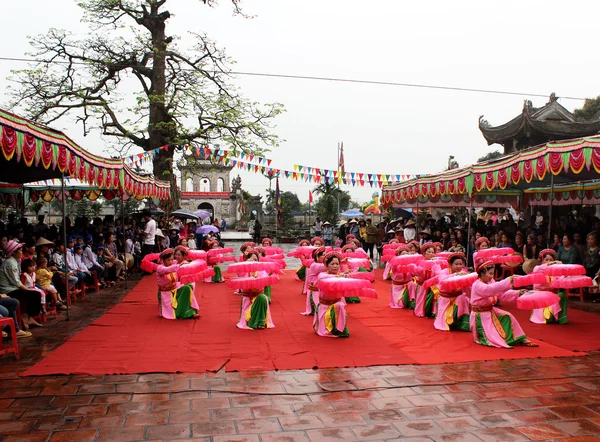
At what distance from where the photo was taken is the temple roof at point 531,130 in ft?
58.0

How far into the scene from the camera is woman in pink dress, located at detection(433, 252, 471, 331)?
Answer: 6516 millimetres

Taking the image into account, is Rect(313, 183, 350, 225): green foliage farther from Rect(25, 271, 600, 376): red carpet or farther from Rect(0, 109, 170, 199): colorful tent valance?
Rect(25, 271, 600, 376): red carpet

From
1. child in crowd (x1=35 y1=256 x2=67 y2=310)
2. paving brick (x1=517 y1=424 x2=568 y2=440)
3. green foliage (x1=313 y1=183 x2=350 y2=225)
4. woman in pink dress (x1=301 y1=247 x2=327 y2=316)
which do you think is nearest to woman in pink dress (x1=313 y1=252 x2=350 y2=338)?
A: woman in pink dress (x1=301 y1=247 x2=327 y2=316)

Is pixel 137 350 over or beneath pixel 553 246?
beneath

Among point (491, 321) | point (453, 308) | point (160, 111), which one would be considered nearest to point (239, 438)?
point (491, 321)

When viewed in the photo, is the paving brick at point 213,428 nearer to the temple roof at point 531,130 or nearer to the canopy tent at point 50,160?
the canopy tent at point 50,160

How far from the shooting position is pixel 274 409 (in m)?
3.90

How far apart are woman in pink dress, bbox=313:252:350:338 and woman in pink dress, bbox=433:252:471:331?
139 cm

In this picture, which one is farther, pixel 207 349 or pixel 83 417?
pixel 207 349

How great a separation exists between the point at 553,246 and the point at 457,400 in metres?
6.59

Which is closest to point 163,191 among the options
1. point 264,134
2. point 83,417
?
point 264,134

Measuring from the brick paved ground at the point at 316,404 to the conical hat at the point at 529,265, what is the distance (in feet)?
14.0

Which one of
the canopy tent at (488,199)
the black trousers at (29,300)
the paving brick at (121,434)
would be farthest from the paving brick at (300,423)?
the canopy tent at (488,199)

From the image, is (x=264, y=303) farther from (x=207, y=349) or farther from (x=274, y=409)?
(x=274, y=409)
